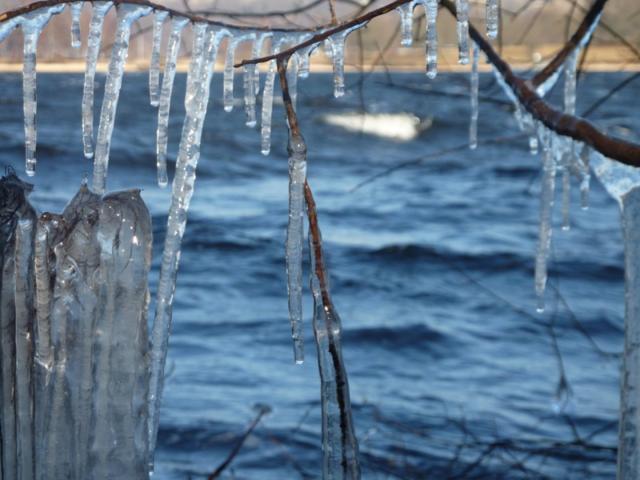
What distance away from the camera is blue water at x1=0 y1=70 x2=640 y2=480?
4.53 meters

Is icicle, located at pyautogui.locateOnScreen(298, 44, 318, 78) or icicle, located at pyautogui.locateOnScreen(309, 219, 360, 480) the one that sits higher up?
icicle, located at pyautogui.locateOnScreen(298, 44, 318, 78)

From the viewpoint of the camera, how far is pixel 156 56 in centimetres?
189

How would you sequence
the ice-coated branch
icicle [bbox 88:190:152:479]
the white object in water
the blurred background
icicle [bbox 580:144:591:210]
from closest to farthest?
icicle [bbox 88:190:152:479]
the ice-coated branch
icicle [bbox 580:144:591:210]
the blurred background
the white object in water

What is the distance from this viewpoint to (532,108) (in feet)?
7.17

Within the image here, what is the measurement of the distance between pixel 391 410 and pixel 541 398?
88 cm

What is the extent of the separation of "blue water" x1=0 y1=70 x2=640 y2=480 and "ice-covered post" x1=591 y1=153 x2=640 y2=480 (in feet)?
3.02

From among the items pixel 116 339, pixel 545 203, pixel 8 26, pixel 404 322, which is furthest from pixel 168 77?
pixel 404 322

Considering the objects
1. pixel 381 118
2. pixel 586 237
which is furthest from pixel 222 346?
pixel 381 118

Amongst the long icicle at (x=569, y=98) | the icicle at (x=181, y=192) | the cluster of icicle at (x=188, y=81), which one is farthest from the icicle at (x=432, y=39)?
the long icicle at (x=569, y=98)

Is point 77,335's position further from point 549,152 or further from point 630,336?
point 549,152

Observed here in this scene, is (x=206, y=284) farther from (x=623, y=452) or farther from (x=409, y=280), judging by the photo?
(x=623, y=452)

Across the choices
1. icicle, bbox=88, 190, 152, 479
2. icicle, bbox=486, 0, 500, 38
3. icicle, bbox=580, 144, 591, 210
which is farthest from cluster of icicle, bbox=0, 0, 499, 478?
icicle, bbox=580, 144, 591, 210

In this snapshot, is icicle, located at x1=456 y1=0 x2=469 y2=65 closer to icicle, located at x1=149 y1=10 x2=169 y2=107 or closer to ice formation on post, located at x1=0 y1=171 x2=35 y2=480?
icicle, located at x1=149 y1=10 x2=169 y2=107

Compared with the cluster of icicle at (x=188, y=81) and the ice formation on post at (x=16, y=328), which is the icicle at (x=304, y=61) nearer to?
the cluster of icicle at (x=188, y=81)
